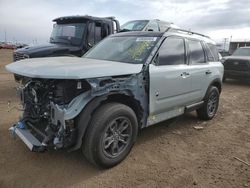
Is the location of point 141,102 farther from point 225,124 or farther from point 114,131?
point 225,124

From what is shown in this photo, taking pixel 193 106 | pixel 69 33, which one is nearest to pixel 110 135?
pixel 193 106

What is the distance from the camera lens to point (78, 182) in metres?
3.30

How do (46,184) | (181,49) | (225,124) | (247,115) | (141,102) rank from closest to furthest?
1. (46,184)
2. (141,102)
3. (181,49)
4. (225,124)
5. (247,115)

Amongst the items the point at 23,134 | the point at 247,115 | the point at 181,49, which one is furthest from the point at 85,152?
the point at 247,115

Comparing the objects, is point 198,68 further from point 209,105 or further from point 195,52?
point 209,105

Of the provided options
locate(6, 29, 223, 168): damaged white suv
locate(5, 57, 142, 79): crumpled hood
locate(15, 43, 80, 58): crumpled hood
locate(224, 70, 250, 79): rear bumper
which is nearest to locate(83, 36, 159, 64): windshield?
locate(6, 29, 223, 168): damaged white suv

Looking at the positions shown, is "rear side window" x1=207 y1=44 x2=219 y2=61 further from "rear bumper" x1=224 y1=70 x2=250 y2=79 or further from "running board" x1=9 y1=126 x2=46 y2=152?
"rear bumper" x1=224 y1=70 x2=250 y2=79

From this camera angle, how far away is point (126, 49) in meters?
4.47

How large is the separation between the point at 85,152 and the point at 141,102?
3.69 feet

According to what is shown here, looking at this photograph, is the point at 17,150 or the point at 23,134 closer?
the point at 23,134

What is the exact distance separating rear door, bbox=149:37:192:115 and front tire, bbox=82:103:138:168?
1.92 feet

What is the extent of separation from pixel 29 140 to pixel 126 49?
2117mm

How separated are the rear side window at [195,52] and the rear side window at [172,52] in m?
0.32

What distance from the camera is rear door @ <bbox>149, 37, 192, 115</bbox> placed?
415 cm
